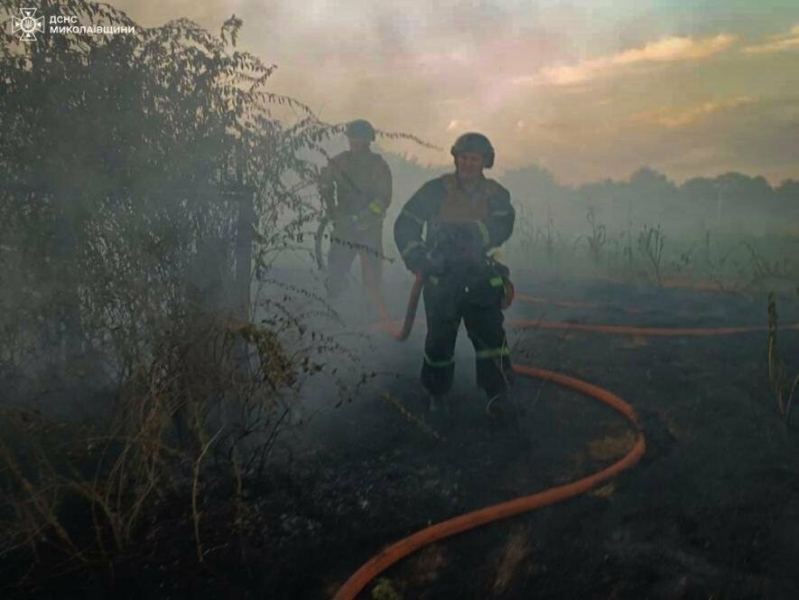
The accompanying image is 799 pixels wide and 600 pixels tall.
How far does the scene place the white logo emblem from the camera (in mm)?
3555

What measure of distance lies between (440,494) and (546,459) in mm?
780

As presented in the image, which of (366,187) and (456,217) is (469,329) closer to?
(456,217)

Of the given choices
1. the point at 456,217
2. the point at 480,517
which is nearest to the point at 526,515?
the point at 480,517

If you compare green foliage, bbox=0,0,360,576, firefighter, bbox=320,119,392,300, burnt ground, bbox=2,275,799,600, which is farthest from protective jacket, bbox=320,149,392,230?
green foliage, bbox=0,0,360,576

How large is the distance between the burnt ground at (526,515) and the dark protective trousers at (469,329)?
27 centimetres

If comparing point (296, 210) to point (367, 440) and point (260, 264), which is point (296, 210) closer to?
point (260, 264)

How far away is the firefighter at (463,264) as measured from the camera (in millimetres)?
4316

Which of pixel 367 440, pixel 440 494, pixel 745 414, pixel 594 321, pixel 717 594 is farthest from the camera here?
pixel 594 321

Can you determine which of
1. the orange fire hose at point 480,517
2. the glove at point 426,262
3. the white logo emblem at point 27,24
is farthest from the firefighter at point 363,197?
the orange fire hose at point 480,517

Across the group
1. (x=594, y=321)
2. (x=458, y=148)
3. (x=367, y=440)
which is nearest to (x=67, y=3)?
(x=458, y=148)

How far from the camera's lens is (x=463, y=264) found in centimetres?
437

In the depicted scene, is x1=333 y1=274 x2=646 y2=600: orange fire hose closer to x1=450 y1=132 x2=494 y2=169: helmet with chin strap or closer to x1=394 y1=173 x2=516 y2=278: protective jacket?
x1=394 y1=173 x2=516 y2=278: protective jacket

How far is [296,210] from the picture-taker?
4.21 m

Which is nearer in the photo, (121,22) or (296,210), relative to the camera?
(121,22)
